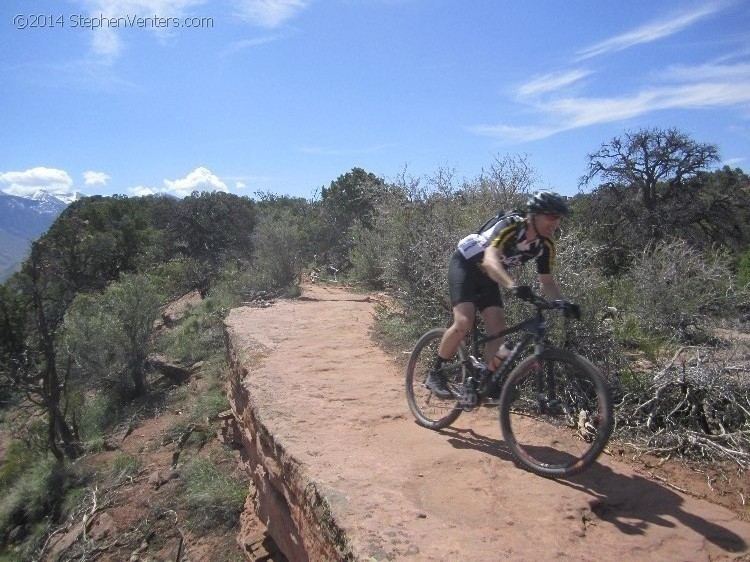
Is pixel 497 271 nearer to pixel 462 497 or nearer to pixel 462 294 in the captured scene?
pixel 462 294

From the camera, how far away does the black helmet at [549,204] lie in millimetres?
3184

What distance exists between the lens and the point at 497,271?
324cm

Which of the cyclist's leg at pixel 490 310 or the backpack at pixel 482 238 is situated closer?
the backpack at pixel 482 238

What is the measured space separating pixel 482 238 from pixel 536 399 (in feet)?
3.69

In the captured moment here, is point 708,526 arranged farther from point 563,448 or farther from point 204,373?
point 204,373

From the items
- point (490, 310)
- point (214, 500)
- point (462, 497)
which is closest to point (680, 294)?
point (490, 310)

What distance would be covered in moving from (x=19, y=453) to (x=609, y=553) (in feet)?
39.3

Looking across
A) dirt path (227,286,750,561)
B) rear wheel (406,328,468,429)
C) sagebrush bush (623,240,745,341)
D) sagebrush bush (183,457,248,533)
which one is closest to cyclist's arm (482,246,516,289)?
rear wheel (406,328,468,429)

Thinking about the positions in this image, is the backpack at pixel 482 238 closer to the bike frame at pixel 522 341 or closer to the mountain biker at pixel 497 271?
the mountain biker at pixel 497 271

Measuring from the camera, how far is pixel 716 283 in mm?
5996

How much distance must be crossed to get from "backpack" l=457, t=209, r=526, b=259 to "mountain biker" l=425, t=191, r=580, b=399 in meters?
0.01

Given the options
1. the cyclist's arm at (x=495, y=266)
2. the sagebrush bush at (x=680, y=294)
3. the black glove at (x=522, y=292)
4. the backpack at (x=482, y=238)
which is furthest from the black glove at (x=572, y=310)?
the sagebrush bush at (x=680, y=294)

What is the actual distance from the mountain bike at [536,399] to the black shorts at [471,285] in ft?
0.82

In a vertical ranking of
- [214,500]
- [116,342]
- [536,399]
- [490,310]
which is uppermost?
[490,310]
